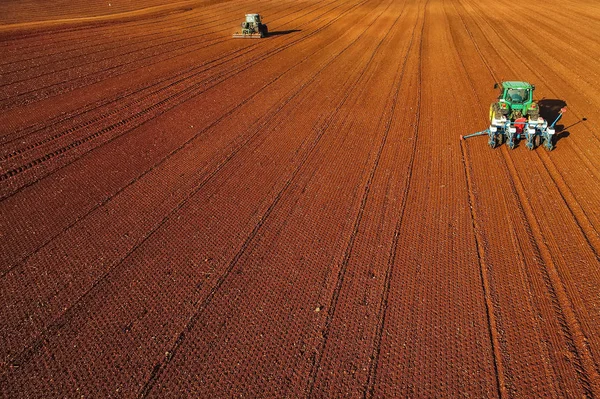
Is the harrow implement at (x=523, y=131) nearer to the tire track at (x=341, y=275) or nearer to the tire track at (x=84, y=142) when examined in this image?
the tire track at (x=341, y=275)

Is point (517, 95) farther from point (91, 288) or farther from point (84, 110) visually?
point (84, 110)

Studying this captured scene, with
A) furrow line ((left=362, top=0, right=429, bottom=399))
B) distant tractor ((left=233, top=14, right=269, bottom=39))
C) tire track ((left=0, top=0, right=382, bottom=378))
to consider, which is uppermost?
distant tractor ((left=233, top=14, right=269, bottom=39))

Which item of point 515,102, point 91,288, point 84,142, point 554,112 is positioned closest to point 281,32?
point 84,142

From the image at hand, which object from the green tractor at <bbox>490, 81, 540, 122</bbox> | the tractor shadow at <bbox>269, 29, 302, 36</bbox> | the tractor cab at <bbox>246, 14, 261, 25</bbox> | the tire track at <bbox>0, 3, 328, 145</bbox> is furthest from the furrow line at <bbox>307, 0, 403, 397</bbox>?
the tractor shadow at <bbox>269, 29, 302, 36</bbox>

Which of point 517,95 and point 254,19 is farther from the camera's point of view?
point 254,19

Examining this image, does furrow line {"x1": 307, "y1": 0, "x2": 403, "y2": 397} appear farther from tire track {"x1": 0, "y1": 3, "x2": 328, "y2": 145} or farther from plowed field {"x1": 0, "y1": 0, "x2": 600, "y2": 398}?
tire track {"x1": 0, "y1": 3, "x2": 328, "y2": 145}
